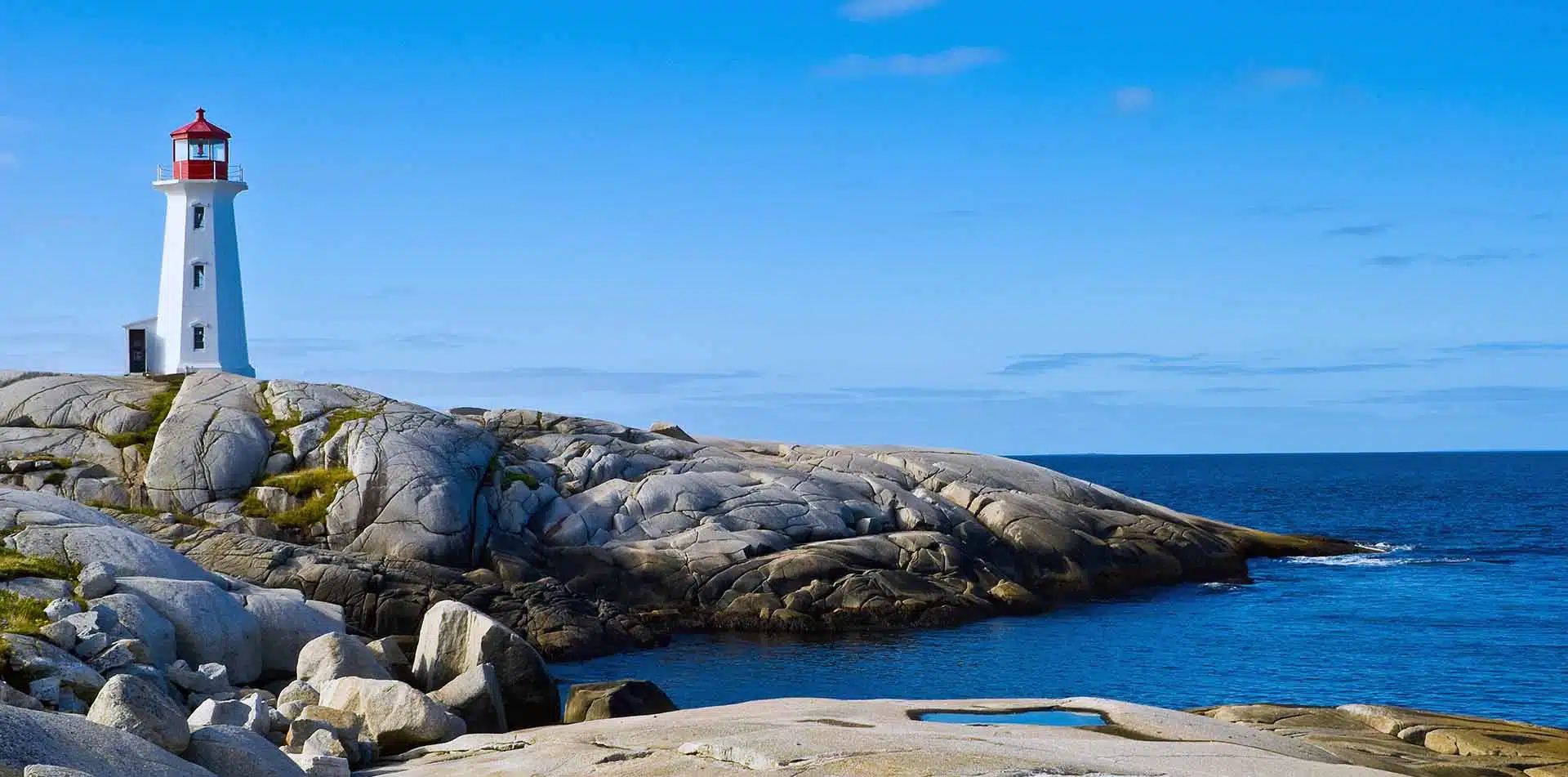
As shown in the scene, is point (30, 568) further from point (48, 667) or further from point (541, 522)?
point (541, 522)

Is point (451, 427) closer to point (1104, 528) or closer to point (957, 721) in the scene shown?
point (1104, 528)

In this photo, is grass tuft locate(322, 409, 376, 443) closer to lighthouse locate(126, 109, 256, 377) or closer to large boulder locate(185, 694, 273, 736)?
lighthouse locate(126, 109, 256, 377)

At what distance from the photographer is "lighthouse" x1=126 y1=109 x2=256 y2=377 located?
→ 177ft

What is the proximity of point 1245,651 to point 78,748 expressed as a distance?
33.6 metres

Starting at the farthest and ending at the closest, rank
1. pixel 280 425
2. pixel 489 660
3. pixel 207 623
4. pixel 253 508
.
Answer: pixel 280 425, pixel 253 508, pixel 207 623, pixel 489 660

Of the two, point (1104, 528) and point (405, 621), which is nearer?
point (405, 621)

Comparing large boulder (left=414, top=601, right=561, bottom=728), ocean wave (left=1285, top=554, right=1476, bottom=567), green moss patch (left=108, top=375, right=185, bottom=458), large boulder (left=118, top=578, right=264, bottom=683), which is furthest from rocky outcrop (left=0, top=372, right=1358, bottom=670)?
ocean wave (left=1285, top=554, right=1476, bottom=567)

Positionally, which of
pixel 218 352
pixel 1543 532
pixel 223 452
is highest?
pixel 218 352

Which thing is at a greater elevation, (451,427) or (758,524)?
(451,427)

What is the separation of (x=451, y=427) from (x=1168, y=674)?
22.8 meters

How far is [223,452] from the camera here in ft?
137

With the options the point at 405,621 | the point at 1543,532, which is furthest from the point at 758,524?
the point at 1543,532

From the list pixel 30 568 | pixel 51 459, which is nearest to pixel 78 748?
pixel 30 568

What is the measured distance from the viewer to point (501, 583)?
129ft
